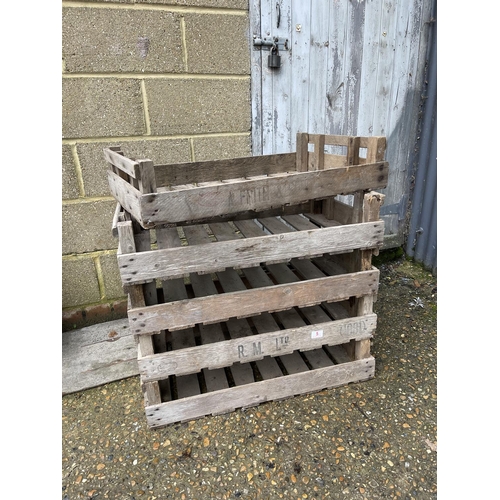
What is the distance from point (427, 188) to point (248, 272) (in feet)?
7.32

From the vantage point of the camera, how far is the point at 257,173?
8.52 feet

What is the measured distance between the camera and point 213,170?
2461mm

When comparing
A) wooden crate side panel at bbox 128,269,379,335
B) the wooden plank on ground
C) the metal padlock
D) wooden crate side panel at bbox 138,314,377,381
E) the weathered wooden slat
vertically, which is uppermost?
the metal padlock

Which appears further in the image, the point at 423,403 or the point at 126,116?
the point at 126,116

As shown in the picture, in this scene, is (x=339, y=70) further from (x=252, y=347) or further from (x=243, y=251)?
(x=252, y=347)

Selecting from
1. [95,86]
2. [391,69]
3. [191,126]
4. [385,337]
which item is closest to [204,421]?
[385,337]

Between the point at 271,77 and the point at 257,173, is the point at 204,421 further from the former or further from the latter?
the point at 271,77

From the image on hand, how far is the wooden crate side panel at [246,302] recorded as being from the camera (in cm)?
188

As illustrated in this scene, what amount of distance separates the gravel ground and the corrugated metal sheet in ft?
5.26

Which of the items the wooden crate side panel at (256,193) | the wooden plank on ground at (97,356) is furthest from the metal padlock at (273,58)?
the wooden plank on ground at (97,356)

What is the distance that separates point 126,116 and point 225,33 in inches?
37.6

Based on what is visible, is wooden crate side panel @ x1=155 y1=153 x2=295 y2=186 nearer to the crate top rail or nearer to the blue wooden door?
the crate top rail

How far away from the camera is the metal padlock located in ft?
9.46

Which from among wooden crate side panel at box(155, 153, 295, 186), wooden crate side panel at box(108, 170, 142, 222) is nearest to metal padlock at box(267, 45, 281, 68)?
wooden crate side panel at box(155, 153, 295, 186)
